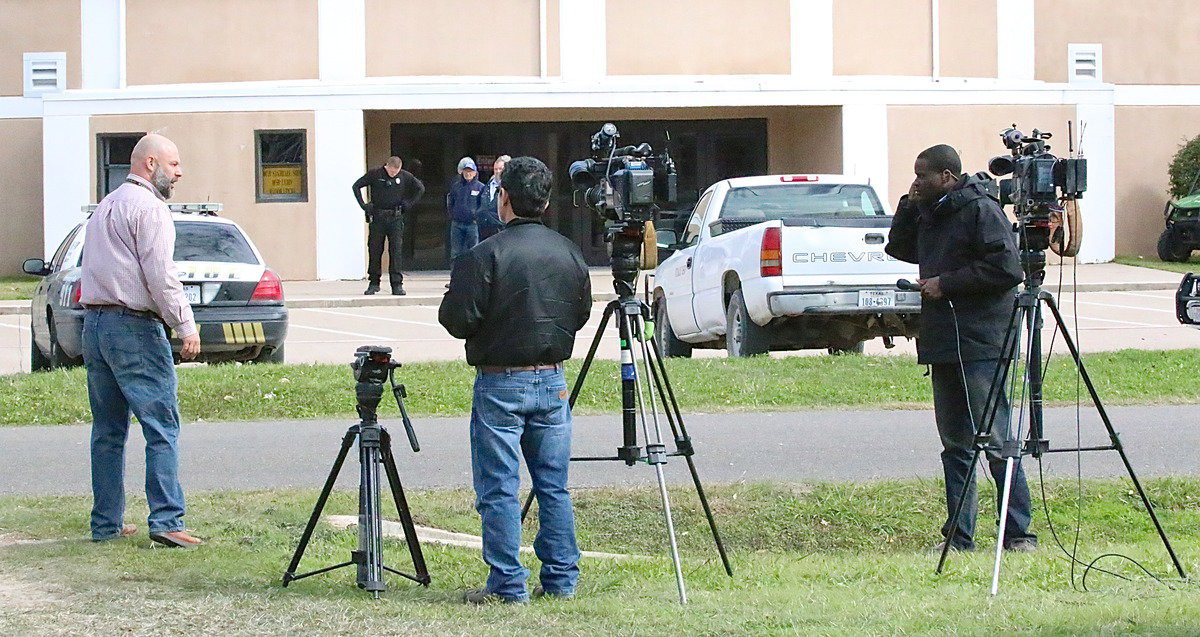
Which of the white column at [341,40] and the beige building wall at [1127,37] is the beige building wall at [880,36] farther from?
the white column at [341,40]

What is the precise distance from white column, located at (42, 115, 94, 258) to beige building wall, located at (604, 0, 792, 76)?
31.1 feet

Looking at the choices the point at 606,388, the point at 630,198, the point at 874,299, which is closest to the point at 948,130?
the point at 874,299

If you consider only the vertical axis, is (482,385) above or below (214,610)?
above

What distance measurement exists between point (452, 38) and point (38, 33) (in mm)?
7761

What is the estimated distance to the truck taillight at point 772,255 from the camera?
43.6 feet

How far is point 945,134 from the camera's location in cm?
2870

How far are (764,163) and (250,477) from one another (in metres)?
22.4

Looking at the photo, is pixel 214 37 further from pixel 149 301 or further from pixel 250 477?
pixel 149 301

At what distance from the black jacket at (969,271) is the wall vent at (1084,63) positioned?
24454mm

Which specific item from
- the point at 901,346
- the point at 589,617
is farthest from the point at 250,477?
the point at 901,346

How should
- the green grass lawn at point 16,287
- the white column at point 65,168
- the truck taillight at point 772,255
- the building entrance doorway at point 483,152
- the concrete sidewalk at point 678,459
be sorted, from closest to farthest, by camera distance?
the concrete sidewalk at point 678,459 < the truck taillight at point 772,255 < the green grass lawn at point 16,287 < the white column at point 65,168 < the building entrance doorway at point 483,152

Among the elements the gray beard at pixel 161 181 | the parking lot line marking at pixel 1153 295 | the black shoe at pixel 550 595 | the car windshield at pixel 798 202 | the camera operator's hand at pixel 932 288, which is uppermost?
the car windshield at pixel 798 202

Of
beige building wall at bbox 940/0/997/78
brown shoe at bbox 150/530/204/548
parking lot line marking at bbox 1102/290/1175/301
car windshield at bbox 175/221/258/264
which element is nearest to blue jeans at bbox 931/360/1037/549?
brown shoe at bbox 150/530/204/548

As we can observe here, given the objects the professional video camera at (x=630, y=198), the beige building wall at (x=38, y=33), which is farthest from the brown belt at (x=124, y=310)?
the beige building wall at (x=38, y=33)
